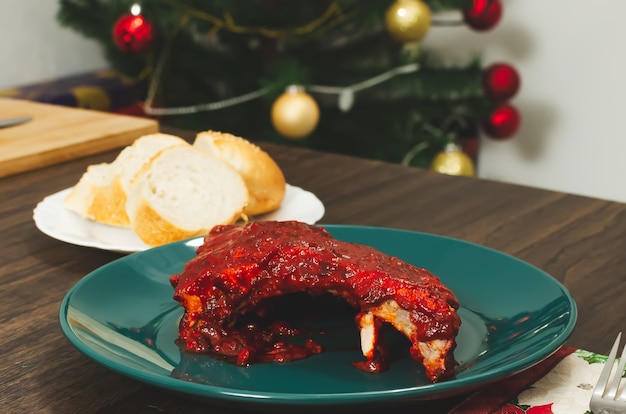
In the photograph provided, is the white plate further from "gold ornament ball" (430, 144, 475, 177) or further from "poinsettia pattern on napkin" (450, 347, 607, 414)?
"gold ornament ball" (430, 144, 475, 177)

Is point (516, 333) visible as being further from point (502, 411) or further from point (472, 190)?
point (472, 190)

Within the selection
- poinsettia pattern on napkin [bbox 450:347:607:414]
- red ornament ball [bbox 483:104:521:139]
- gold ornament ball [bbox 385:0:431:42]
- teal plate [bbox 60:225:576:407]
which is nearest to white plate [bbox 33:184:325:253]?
teal plate [bbox 60:225:576:407]

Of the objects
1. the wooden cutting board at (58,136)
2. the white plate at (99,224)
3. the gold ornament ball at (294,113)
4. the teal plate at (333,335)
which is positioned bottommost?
the gold ornament ball at (294,113)

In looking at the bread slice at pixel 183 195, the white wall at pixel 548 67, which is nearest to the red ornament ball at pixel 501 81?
the white wall at pixel 548 67

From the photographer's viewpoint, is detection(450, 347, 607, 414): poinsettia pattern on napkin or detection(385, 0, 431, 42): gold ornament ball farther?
detection(385, 0, 431, 42): gold ornament ball

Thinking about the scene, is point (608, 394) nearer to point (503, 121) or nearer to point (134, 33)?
point (134, 33)

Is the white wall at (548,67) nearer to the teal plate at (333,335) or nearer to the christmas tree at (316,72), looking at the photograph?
the christmas tree at (316,72)

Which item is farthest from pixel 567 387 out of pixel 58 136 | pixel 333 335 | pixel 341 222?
pixel 58 136
